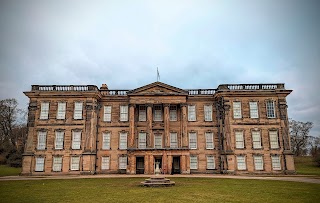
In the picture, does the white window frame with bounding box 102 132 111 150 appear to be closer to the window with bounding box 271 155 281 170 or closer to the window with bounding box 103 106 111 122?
the window with bounding box 103 106 111 122

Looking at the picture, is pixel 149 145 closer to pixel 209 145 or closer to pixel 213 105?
pixel 209 145

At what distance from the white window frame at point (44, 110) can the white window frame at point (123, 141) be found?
11.3 metres

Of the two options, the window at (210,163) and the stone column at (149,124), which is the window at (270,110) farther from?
the stone column at (149,124)

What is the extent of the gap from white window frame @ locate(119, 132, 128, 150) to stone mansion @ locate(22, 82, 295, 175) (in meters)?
0.12

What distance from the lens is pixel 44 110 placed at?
38.7 meters

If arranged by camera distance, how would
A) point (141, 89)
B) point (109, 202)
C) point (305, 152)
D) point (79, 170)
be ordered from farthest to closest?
point (305, 152) < point (141, 89) < point (79, 170) < point (109, 202)

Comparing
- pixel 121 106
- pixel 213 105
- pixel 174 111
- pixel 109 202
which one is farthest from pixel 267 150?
pixel 109 202

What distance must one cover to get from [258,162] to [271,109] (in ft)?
26.5

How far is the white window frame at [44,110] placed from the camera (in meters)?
38.5

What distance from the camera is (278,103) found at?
38625mm

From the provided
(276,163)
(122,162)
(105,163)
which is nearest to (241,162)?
(276,163)

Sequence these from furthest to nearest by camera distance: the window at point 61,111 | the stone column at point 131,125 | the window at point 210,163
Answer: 1. the window at point 61,111
2. the window at point 210,163
3. the stone column at point 131,125

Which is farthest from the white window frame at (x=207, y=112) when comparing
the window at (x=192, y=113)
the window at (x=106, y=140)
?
the window at (x=106, y=140)

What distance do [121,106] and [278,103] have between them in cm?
2372
